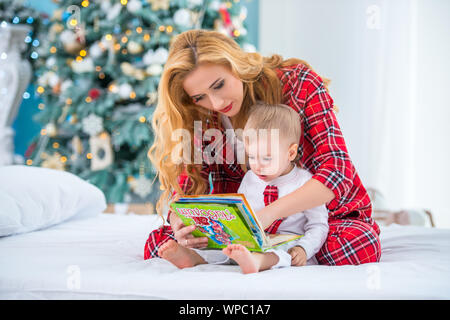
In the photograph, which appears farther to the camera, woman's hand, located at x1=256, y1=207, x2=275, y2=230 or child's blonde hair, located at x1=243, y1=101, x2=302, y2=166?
child's blonde hair, located at x1=243, y1=101, x2=302, y2=166

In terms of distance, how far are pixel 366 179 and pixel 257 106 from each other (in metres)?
2.02

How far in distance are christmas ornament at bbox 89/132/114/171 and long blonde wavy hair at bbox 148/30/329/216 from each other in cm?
150

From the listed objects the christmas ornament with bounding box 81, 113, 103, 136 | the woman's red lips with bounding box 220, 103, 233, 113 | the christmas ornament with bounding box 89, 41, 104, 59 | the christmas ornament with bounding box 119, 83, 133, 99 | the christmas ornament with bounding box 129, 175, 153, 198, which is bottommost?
the christmas ornament with bounding box 129, 175, 153, 198

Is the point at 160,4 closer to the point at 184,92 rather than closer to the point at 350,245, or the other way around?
the point at 184,92

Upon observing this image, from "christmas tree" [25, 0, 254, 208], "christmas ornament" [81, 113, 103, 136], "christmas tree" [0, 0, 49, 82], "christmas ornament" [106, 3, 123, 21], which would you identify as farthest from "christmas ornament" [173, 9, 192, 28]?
"christmas tree" [0, 0, 49, 82]

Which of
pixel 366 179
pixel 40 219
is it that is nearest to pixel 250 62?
pixel 40 219

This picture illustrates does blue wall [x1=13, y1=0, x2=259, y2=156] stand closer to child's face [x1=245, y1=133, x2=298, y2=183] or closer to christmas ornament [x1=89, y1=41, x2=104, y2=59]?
christmas ornament [x1=89, y1=41, x2=104, y2=59]

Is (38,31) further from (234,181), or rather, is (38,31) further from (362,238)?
(362,238)

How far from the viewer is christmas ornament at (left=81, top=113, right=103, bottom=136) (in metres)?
2.85

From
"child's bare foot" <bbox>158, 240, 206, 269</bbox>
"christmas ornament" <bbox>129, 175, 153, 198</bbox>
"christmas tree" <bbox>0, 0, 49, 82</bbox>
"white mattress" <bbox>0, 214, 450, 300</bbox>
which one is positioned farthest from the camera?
"christmas tree" <bbox>0, 0, 49, 82</bbox>

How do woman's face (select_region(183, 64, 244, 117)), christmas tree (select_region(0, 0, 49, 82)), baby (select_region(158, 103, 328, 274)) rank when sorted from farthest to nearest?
christmas tree (select_region(0, 0, 49, 82)), woman's face (select_region(183, 64, 244, 117)), baby (select_region(158, 103, 328, 274))

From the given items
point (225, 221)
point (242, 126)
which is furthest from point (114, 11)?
point (225, 221)

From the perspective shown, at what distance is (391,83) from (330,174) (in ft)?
6.96

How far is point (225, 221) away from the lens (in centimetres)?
→ 99
